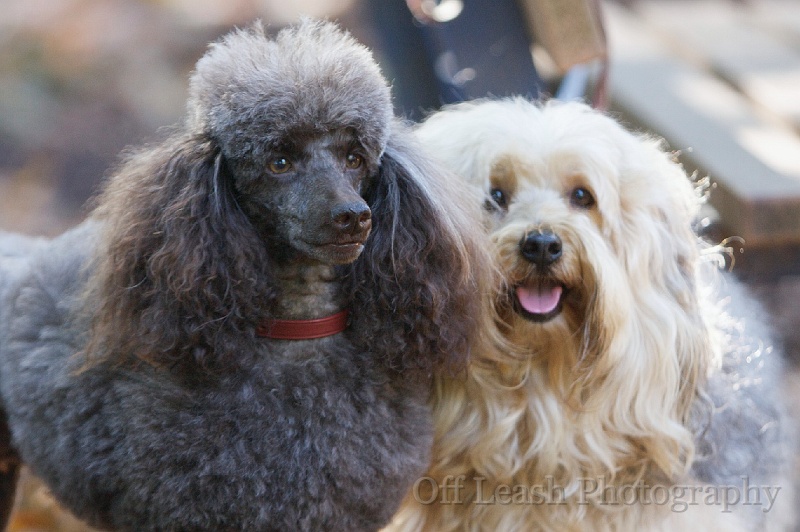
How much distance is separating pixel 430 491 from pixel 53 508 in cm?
120

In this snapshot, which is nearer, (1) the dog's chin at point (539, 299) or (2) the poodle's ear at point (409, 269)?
(2) the poodle's ear at point (409, 269)

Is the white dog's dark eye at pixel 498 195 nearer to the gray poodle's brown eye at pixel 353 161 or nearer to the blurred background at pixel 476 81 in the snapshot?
the gray poodle's brown eye at pixel 353 161

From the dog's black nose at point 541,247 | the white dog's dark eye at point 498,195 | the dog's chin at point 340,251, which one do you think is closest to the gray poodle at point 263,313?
the dog's chin at point 340,251

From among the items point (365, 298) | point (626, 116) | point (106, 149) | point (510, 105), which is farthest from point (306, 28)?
point (106, 149)

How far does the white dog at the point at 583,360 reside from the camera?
189cm

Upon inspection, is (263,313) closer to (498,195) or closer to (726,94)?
(498,195)

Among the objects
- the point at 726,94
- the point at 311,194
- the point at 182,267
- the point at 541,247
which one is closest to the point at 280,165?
the point at 311,194

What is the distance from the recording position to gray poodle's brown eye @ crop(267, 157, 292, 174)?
1509 mm

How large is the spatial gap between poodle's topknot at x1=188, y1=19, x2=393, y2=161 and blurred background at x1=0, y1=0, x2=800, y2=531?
10.2 inches

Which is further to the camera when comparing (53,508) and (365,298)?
(53,508)

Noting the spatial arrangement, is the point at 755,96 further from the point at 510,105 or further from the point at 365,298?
the point at 365,298

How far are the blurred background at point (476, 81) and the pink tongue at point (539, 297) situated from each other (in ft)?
2.45

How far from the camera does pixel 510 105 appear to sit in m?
2.11

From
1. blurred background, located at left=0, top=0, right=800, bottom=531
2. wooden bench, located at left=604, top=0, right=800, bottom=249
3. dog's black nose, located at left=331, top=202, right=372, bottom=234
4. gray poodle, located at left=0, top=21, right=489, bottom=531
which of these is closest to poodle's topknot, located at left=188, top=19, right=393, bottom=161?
gray poodle, located at left=0, top=21, right=489, bottom=531
